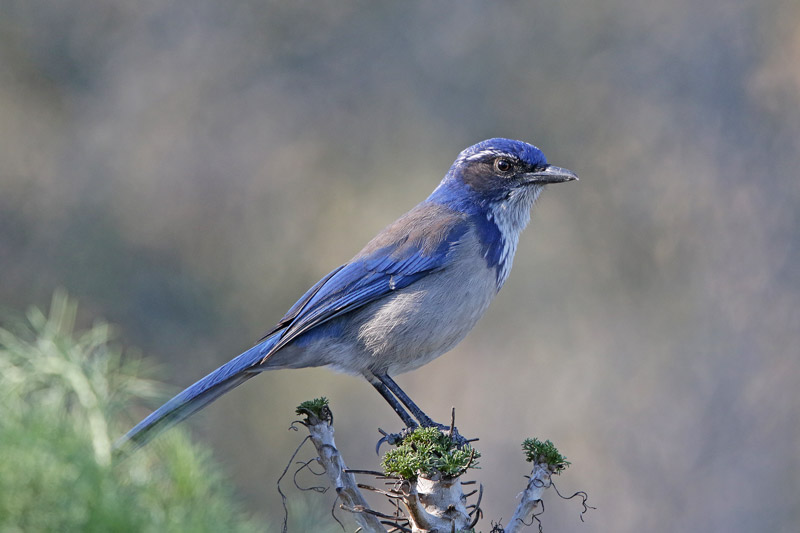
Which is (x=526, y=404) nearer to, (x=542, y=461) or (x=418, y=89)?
(x=418, y=89)

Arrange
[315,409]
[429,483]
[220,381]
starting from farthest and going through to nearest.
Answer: [220,381], [315,409], [429,483]

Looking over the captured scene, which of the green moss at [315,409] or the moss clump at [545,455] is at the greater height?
the green moss at [315,409]

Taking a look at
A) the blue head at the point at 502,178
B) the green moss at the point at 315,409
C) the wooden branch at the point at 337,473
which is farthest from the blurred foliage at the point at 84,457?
the blue head at the point at 502,178

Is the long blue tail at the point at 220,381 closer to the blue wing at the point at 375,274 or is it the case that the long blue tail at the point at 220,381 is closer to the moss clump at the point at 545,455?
the blue wing at the point at 375,274

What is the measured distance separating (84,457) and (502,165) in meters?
4.08

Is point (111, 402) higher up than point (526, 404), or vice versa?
point (526, 404)

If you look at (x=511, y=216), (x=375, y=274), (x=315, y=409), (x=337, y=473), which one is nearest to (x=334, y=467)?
(x=337, y=473)

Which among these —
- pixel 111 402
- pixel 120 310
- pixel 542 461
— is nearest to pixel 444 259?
pixel 542 461

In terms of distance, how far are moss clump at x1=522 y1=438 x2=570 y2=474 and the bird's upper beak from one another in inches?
90.5

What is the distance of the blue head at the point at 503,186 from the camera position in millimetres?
5016

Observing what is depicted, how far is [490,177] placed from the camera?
5.16 m

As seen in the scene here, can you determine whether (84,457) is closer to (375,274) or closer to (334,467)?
(334,467)

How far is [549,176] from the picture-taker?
5020mm

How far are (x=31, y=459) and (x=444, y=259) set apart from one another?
3.56 meters
